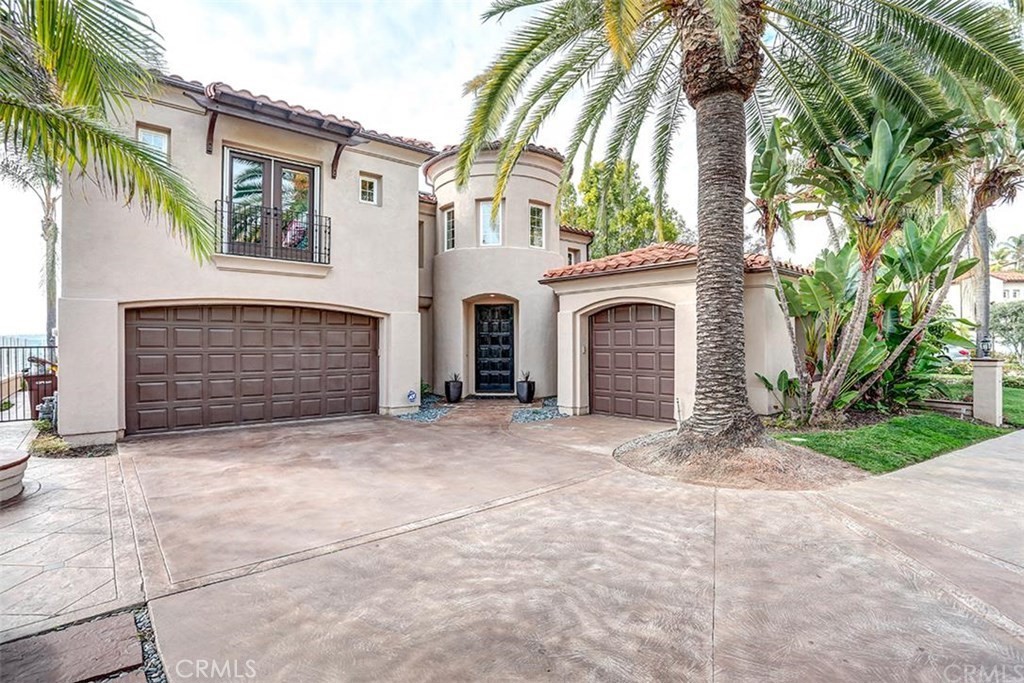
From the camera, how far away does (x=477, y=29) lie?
28.9 feet

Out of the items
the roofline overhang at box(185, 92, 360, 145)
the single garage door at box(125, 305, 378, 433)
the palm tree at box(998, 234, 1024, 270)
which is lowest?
the single garage door at box(125, 305, 378, 433)

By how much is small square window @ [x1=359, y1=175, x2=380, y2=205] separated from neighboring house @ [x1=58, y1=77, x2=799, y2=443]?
0.05 meters

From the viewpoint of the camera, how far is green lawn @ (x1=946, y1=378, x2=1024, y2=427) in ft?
39.5

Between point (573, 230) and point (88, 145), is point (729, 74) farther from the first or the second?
point (573, 230)

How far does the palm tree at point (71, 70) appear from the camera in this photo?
168 inches

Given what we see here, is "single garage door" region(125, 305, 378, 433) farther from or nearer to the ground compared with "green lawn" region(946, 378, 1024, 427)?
farther from the ground

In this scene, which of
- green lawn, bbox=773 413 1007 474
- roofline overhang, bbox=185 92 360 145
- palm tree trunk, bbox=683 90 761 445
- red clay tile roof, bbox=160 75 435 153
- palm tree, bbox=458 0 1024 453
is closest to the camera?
palm tree, bbox=458 0 1024 453

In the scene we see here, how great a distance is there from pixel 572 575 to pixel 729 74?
24.6 ft

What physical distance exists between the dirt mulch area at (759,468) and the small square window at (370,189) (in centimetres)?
935

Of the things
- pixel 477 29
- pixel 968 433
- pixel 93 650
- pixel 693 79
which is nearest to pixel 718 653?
pixel 93 650

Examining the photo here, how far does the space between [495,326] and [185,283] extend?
29.1ft

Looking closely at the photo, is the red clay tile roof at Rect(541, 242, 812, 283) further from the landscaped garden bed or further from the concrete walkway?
the landscaped garden bed

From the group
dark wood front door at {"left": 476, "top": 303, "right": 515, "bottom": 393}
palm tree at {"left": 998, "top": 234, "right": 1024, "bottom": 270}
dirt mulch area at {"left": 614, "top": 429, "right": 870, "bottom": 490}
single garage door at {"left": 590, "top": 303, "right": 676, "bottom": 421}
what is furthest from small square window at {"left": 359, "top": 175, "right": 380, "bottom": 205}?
palm tree at {"left": 998, "top": 234, "right": 1024, "bottom": 270}

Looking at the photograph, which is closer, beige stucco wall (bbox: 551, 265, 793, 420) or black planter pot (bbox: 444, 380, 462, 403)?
beige stucco wall (bbox: 551, 265, 793, 420)
